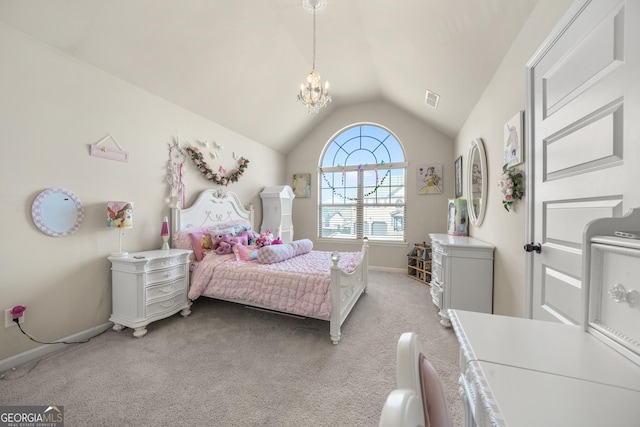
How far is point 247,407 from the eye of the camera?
1468mm

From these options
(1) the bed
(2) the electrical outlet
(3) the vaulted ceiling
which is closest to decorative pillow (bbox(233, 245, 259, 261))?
(1) the bed

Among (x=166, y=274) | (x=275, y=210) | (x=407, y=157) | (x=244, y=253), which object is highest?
(x=407, y=157)

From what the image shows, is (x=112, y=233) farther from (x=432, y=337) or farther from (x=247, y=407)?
(x=432, y=337)

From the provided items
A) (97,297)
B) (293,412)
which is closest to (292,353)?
(293,412)

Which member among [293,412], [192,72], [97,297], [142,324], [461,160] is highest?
[192,72]

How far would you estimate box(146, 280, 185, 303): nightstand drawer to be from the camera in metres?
2.31

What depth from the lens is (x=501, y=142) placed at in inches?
86.1

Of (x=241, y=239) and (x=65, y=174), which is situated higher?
(x=65, y=174)

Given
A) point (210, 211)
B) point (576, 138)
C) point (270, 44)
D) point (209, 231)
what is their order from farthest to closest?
1. point (210, 211)
2. point (209, 231)
3. point (270, 44)
4. point (576, 138)

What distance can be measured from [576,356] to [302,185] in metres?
4.97

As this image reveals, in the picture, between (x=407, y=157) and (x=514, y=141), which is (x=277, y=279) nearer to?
(x=514, y=141)

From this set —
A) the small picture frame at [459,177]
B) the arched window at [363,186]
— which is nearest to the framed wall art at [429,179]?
the arched window at [363,186]

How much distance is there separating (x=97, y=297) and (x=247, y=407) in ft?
6.52

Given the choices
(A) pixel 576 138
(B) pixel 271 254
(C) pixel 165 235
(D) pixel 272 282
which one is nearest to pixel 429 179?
(B) pixel 271 254
